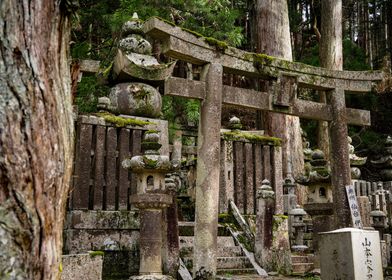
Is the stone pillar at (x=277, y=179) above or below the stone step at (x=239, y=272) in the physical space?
above

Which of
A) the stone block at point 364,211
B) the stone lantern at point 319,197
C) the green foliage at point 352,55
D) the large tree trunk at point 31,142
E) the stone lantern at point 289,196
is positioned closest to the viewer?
the large tree trunk at point 31,142

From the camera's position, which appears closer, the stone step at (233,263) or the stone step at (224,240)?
the stone step at (233,263)

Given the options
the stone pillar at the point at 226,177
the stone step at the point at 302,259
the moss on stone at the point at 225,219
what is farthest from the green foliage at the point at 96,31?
the stone step at the point at 302,259

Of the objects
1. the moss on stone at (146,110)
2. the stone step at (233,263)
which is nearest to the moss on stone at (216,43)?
the moss on stone at (146,110)

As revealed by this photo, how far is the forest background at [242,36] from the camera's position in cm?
1009

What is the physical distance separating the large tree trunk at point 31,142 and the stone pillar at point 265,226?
543cm

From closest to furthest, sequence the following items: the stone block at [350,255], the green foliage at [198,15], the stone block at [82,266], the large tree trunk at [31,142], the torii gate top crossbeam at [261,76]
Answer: the large tree trunk at [31,142] < the stone block at [82,266] < the stone block at [350,255] < the torii gate top crossbeam at [261,76] < the green foliage at [198,15]

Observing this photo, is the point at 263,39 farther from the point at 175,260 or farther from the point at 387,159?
the point at 175,260

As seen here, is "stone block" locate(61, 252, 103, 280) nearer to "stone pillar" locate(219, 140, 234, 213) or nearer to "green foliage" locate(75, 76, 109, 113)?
"stone pillar" locate(219, 140, 234, 213)

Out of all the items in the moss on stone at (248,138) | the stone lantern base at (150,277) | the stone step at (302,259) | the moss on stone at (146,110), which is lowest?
the stone step at (302,259)

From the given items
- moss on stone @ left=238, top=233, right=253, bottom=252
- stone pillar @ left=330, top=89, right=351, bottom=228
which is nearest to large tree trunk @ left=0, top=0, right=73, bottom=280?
moss on stone @ left=238, top=233, right=253, bottom=252

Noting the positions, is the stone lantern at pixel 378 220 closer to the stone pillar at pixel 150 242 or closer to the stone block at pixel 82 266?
the stone pillar at pixel 150 242

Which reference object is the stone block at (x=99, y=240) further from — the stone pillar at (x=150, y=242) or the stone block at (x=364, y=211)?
the stone block at (x=364, y=211)

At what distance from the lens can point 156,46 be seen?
11008 mm
